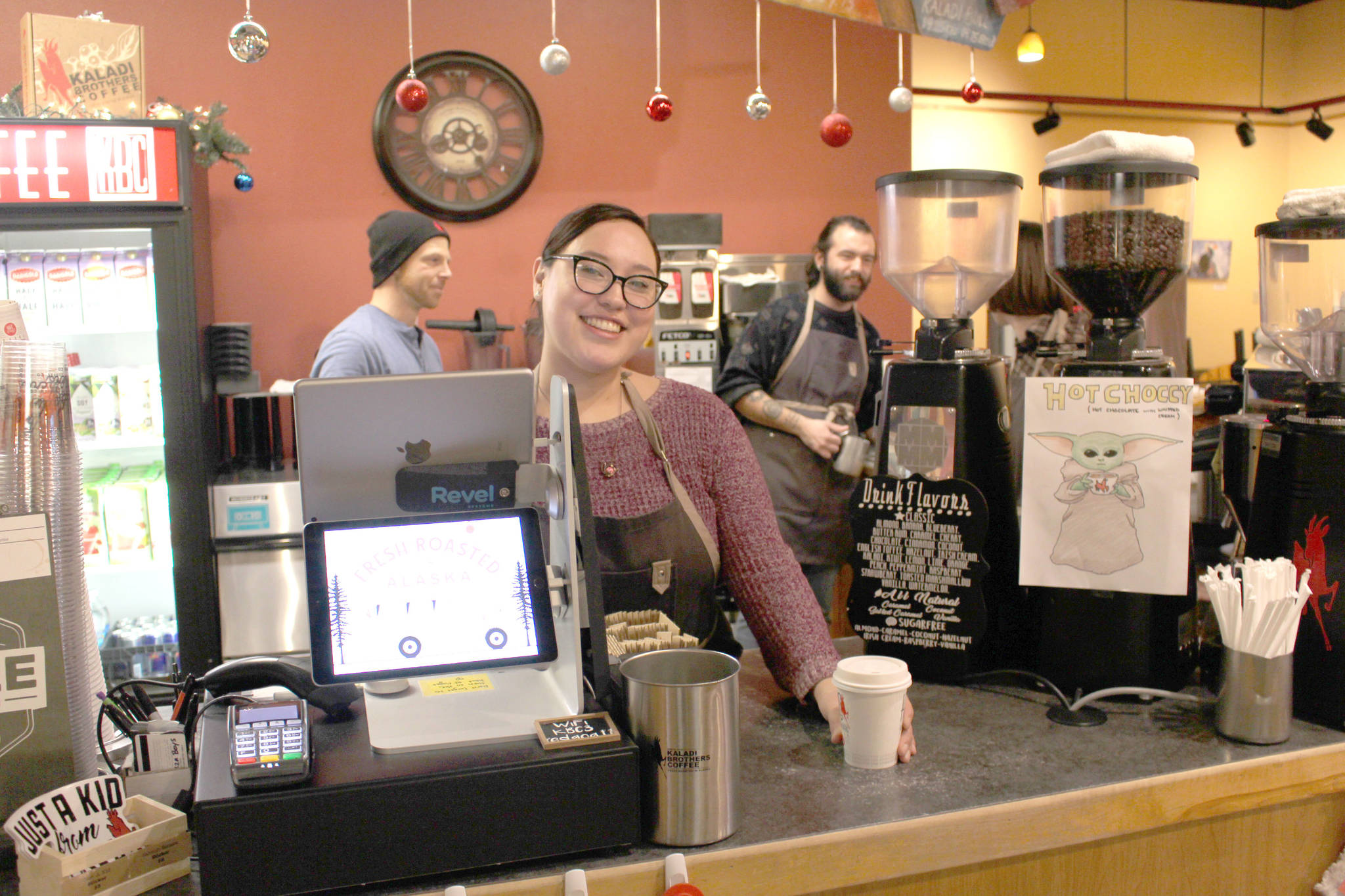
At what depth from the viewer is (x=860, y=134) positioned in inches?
187

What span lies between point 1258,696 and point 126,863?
136 cm

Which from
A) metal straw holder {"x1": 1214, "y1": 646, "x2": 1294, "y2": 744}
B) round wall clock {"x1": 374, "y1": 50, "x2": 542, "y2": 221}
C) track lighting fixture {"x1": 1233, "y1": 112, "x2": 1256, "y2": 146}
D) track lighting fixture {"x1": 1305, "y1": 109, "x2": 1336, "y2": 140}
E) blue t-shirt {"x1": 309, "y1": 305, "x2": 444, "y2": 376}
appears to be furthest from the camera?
track lighting fixture {"x1": 1233, "y1": 112, "x2": 1256, "y2": 146}

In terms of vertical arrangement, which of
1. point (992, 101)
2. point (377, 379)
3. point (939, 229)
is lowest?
point (377, 379)

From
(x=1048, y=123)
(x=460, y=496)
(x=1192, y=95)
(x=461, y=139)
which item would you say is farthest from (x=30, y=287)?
(x=1192, y=95)

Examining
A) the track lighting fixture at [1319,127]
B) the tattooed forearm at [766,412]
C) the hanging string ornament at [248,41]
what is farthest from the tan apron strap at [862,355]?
the track lighting fixture at [1319,127]

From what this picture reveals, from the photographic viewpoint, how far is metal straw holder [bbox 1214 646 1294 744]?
1.29 meters

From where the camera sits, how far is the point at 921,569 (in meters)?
1.54

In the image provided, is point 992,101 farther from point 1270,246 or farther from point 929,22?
point 1270,246

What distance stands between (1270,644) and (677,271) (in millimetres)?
3041

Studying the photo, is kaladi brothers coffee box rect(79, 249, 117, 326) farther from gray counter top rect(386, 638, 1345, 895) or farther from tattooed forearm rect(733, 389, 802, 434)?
gray counter top rect(386, 638, 1345, 895)

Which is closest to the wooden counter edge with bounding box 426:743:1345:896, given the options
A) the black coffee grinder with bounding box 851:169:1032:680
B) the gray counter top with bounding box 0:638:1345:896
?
the gray counter top with bounding box 0:638:1345:896

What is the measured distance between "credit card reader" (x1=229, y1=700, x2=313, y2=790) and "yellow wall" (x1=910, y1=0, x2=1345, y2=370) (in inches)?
239

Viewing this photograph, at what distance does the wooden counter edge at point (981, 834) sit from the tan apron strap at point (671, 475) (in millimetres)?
533

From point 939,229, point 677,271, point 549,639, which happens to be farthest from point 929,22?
point 549,639
